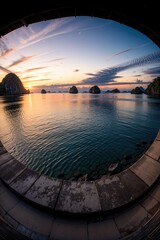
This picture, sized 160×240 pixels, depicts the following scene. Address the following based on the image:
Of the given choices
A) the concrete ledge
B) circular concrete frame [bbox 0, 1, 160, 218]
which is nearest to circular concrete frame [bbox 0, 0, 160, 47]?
circular concrete frame [bbox 0, 1, 160, 218]

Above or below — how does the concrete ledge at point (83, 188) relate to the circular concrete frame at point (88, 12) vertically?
below

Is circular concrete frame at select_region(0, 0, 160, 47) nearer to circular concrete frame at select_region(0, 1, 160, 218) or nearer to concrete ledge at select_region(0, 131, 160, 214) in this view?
circular concrete frame at select_region(0, 1, 160, 218)

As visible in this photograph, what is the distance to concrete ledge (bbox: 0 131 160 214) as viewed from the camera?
9.72 ft

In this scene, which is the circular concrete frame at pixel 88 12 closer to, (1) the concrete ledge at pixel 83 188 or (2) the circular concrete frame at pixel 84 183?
(2) the circular concrete frame at pixel 84 183

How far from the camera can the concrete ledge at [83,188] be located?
2963mm

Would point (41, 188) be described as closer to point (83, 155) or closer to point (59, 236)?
point (59, 236)

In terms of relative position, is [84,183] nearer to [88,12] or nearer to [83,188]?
[83,188]

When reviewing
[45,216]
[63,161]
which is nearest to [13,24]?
[45,216]

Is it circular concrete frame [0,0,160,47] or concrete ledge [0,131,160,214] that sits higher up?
circular concrete frame [0,0,160,47]

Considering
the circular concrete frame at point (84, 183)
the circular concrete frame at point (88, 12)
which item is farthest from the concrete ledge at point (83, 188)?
the circular concrete frame at point (88, 12)

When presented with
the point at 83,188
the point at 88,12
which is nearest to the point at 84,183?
the point at 83,188

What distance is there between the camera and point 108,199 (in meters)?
3.11

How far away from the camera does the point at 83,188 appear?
136 inches

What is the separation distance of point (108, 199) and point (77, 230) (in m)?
1.14
